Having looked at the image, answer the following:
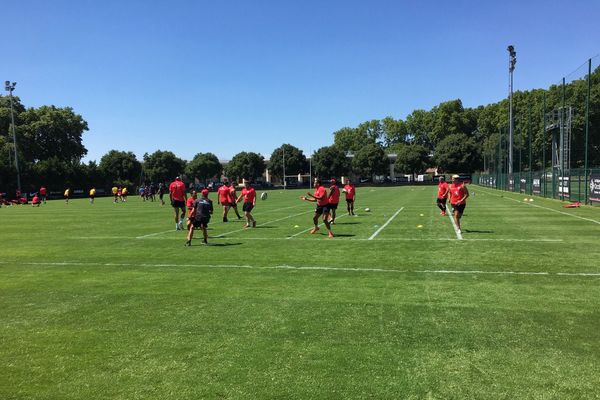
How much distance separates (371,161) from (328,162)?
35.9 feet

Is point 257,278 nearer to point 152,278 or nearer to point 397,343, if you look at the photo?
point 152,278

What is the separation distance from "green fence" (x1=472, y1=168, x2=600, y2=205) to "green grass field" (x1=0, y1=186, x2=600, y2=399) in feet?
52.7

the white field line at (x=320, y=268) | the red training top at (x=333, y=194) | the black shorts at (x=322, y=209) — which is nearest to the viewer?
the white field line at (x=320, y=268)

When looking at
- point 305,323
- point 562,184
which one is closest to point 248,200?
point 305,323

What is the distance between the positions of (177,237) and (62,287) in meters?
6.96

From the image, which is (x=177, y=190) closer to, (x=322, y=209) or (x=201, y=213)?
(x=201, y=213)

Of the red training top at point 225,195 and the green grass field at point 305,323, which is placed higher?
the red training top at point 225,195

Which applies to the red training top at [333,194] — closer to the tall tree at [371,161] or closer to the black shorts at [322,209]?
the black shorts at [322,209]

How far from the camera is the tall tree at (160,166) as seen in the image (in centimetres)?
10269

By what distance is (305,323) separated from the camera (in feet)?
19.7

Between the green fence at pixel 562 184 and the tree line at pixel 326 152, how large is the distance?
5161 mm

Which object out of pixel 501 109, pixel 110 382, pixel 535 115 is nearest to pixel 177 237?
pixel 110 382

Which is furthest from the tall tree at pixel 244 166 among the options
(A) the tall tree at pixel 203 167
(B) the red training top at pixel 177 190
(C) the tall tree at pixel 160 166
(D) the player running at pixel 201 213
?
(D) the player running at pixel 201 213

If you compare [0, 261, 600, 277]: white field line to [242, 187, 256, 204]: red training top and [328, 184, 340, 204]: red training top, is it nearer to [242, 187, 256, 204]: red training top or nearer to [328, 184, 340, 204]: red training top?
[328, 184, 340, 204]: red training top
